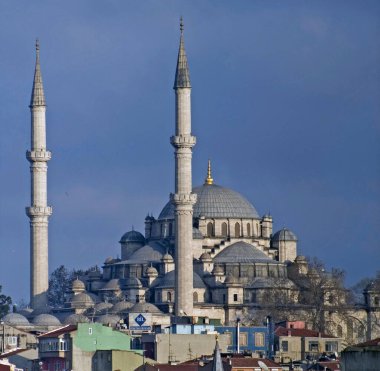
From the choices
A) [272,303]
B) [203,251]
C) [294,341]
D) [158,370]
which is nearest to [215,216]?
[203,251]

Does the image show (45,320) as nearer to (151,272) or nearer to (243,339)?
(151,272)

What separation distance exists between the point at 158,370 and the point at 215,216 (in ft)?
158

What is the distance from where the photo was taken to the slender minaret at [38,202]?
109 m

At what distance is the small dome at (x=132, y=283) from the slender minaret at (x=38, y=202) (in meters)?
5.18

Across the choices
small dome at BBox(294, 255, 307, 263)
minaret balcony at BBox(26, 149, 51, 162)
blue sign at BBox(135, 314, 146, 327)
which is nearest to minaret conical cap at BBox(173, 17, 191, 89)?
minaret balcony at BBox(26, 149, 51, 162)

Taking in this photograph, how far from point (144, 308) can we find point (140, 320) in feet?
27.9

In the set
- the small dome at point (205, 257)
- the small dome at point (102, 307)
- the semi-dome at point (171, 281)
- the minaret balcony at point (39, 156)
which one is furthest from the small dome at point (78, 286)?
the minaret balcony at point (39, 156)

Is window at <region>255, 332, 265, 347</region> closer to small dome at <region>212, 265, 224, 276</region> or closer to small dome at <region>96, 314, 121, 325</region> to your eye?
small dome at <region>96, 314, 121, 325</region>

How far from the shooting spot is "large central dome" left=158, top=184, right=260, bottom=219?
118375 mm

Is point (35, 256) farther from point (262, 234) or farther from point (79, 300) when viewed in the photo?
point (262, 234)

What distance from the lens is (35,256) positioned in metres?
109

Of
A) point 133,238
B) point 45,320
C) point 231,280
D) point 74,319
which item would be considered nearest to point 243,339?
point 45,320

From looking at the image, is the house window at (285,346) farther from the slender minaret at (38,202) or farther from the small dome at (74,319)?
the slender minaret at (38,202)

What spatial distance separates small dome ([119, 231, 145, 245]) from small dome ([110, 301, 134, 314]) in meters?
9.45
